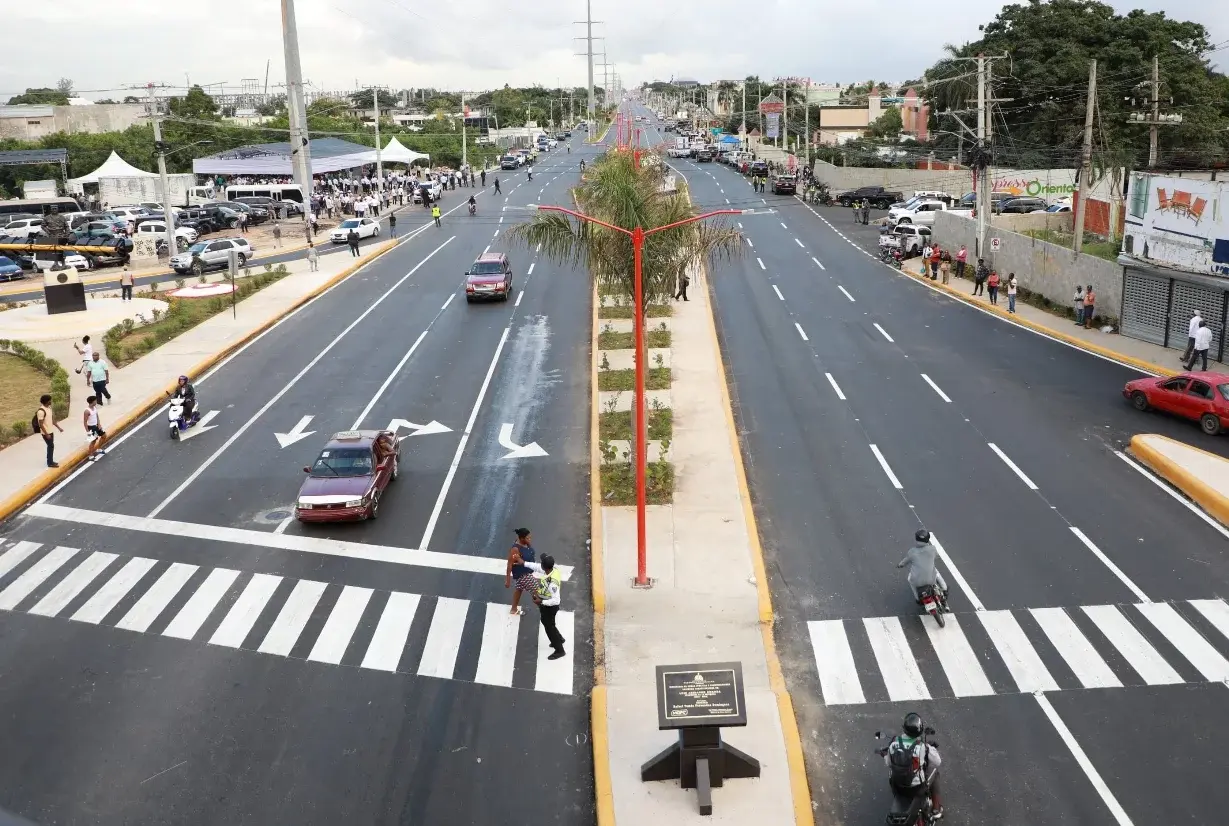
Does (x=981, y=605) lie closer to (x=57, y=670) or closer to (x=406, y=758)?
(x=406, y=758)

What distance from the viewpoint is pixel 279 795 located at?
1223cm

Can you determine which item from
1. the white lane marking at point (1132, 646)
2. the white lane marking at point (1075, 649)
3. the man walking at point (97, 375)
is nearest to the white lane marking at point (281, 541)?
the man walking at point (97, 375)

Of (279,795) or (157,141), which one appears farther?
(157,141)

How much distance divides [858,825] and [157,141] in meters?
52.1

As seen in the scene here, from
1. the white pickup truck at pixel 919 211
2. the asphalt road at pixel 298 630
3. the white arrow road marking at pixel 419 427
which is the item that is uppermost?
the white pickup truck at pixel 919 211

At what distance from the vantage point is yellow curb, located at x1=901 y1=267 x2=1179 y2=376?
98.4ft

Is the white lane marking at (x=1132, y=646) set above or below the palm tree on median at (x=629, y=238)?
below

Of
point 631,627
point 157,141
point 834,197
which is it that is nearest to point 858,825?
point 631,627

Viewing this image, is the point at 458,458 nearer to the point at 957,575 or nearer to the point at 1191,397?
the point at 957,575

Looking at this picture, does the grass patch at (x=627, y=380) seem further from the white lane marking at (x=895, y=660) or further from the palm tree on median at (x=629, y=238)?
the white lane marking at (x=895, y=660)

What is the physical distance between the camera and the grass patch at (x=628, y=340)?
106 ft

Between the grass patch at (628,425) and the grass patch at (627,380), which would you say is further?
the grass patch at (627,380)

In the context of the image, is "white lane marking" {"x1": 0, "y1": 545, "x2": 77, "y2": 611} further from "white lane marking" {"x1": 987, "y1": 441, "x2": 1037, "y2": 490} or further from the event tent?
the event tent

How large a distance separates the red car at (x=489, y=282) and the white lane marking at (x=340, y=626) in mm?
24477
